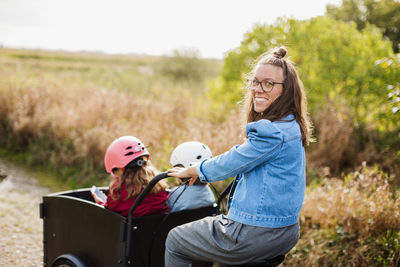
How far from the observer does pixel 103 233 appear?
2.58m

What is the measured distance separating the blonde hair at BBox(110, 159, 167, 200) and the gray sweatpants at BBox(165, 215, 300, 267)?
545 mm

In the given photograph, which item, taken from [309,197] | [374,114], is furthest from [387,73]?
[309,197]

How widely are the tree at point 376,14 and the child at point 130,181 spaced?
8.52 metres

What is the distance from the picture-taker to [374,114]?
6.36m

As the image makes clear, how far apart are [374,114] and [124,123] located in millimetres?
4387

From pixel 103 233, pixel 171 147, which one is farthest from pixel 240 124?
pixel 103 233

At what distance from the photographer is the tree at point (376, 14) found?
32.8ft

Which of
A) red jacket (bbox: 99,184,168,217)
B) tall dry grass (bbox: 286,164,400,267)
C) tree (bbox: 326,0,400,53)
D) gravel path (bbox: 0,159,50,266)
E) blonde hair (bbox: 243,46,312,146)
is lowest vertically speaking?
gravel path (bbox: 0,159,50,266)

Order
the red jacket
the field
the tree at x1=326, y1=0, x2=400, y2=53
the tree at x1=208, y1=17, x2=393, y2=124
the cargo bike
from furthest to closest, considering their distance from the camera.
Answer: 1. the tree at x1=326, y1=0, x2=400, y2=53
2. the tree at x1=208, y1=17, x2=393, y2=124
3. the field
4. the red jacket
5. the cargo bike

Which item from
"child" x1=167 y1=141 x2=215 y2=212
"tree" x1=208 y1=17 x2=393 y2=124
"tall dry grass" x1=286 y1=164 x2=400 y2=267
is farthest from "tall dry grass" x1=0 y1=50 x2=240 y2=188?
"child" x1=167 y1=141 x2=215 y2=212

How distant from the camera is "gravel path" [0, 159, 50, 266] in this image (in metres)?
4.02

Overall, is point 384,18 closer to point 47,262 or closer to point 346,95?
point 346,95

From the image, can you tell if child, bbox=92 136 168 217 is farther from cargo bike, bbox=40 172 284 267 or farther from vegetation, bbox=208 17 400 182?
vegetation, bbox=208 17 400 182

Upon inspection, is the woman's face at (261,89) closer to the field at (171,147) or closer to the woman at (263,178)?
the woman at (263,178)
